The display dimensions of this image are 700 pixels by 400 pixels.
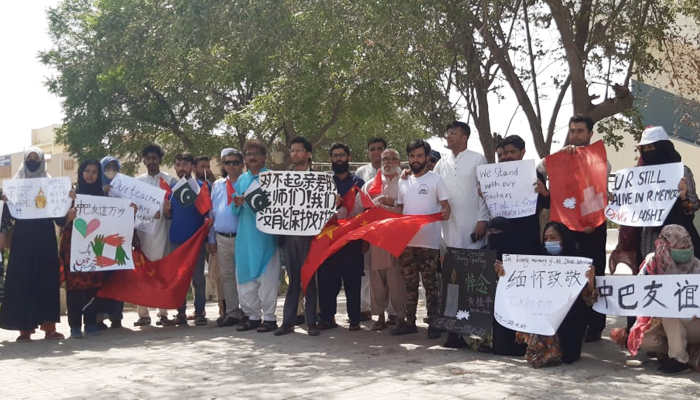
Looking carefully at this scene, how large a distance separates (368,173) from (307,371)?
3246mm

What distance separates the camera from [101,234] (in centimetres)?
853

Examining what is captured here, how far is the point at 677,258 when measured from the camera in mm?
5883

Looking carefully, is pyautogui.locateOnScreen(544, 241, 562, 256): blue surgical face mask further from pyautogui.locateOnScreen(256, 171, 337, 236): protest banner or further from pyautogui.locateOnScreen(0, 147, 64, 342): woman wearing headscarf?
pyautogui.locateOnScreen(0, 147, 64, 342): woman wearing headscarf

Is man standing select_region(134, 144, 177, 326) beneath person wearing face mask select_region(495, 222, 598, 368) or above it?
above

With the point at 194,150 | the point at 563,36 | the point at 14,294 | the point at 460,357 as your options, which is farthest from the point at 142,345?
the point at 194,150

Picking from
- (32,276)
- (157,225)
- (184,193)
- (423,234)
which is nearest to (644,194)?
(423,234)

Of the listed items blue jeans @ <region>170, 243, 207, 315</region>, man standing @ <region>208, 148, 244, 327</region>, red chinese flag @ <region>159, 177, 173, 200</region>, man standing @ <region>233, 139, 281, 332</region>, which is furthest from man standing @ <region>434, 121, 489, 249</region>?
red chinese flag @ <region>159, 177, 173, 200</region>

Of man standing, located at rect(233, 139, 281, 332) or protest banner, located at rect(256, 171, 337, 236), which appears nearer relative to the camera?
protest banner, located at rect(256, 171, 337, 236)

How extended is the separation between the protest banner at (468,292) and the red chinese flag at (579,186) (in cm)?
78

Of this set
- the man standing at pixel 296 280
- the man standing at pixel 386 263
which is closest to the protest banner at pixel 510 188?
the man standing at pixel 386 263

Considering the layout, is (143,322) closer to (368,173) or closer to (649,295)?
(368,173)

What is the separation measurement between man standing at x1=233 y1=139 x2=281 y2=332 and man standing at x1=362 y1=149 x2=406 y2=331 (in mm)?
1073

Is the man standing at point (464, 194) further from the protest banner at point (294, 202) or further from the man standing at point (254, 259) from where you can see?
the man standing at point (254, 259)

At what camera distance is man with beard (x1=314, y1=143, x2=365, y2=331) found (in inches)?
320
